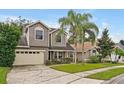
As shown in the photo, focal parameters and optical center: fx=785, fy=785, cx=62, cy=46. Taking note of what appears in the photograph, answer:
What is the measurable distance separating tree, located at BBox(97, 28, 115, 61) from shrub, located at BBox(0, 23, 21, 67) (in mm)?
2242

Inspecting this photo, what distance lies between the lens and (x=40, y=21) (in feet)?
69.5

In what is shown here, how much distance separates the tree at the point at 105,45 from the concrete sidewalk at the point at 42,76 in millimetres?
525

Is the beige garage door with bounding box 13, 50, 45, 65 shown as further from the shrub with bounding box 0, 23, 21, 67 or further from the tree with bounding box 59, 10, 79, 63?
the tree with bounding box 59, 10, 79, 63

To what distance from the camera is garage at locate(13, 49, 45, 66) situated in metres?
21.1

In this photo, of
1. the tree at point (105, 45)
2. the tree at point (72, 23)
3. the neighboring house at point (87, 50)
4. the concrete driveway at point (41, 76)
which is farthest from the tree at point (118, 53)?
the tree at point (72, 23)

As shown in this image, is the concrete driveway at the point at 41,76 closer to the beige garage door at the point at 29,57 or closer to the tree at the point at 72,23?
the beige garage door at the point at 29,57

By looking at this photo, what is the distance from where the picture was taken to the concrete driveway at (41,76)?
68.4ft

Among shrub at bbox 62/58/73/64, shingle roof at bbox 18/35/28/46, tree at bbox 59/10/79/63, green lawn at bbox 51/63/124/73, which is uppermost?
tree at bbox 59/10/79/63

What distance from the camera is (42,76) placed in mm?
21016

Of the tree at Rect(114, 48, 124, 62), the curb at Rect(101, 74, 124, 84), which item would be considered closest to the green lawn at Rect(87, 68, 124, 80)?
the curb at Rect(101, 74, 124, 84)

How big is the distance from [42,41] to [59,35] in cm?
52
